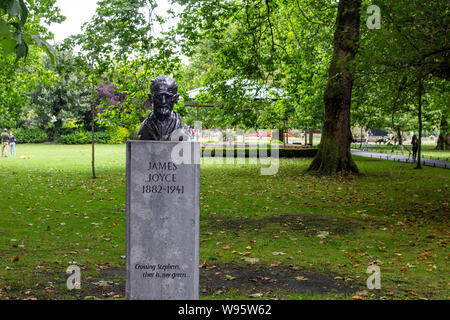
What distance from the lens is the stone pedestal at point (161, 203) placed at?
509 centimetres

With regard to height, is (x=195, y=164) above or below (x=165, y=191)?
above

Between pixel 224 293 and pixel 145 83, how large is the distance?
44.1 feet

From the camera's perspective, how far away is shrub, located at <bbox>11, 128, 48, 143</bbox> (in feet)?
186

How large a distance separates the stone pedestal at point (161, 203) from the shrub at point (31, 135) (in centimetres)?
5677

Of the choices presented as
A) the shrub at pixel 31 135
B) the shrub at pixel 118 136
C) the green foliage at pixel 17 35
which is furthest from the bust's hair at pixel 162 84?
the shrub at pixel 31 135

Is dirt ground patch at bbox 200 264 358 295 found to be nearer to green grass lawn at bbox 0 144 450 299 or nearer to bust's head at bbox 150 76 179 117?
green grass lawn at bbox 0 144 450 299

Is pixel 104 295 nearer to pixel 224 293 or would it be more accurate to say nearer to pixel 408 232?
pixel 224 293

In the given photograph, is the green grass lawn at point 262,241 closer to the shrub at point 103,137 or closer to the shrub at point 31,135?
the shrub at point 103,137

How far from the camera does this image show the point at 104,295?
225 inches

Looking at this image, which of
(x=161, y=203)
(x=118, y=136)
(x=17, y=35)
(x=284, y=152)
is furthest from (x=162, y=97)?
(x=118, y=136)

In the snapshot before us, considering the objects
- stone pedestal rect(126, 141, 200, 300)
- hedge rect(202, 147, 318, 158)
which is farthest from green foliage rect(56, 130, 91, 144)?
stone pedestal rect(126, 141, 200, 300)

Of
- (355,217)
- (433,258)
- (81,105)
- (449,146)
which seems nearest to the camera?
(433,258)

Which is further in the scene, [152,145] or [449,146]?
[449,146]

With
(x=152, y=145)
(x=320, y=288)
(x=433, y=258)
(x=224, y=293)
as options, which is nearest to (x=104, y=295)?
(x=224, y=293)
